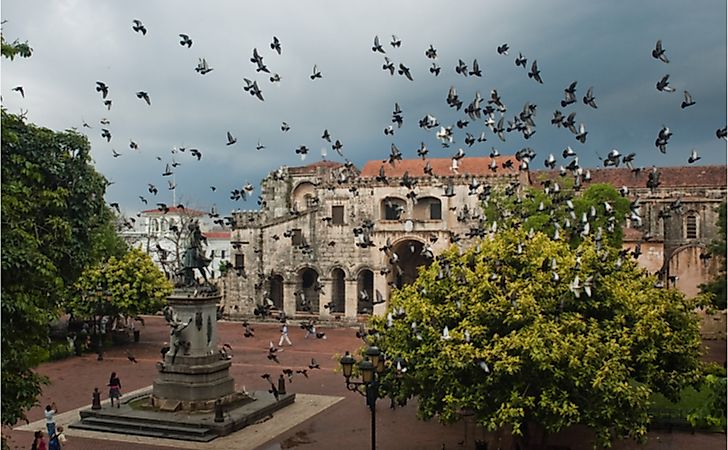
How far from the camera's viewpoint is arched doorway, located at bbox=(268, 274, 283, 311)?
164 ft

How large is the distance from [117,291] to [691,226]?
111ft

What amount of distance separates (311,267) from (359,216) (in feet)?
16.6

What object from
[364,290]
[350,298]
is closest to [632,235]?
[364,290]

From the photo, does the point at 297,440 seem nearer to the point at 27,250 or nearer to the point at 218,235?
the point at 27,250

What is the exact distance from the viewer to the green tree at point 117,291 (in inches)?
1273

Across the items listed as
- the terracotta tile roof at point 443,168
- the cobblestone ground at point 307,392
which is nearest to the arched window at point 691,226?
the cobblestone ground at point 307,392

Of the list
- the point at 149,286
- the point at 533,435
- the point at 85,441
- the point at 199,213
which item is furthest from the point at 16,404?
the point at 199,213

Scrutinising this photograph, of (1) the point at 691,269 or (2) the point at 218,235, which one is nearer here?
(1) the point at 691,269

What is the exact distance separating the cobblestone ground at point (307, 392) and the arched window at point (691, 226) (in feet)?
31.0

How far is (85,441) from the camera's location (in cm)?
1844

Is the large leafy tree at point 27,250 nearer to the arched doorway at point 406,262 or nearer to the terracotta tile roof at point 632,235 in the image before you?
the terracotta tile roof at point 632,235

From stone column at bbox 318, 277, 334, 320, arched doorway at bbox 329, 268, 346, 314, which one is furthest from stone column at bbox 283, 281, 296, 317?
arched doorway at bbox 329, 268, 346, 314

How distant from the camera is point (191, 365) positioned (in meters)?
20.4

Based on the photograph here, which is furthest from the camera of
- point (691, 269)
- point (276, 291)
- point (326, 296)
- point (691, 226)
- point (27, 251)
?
point (276, 291)
